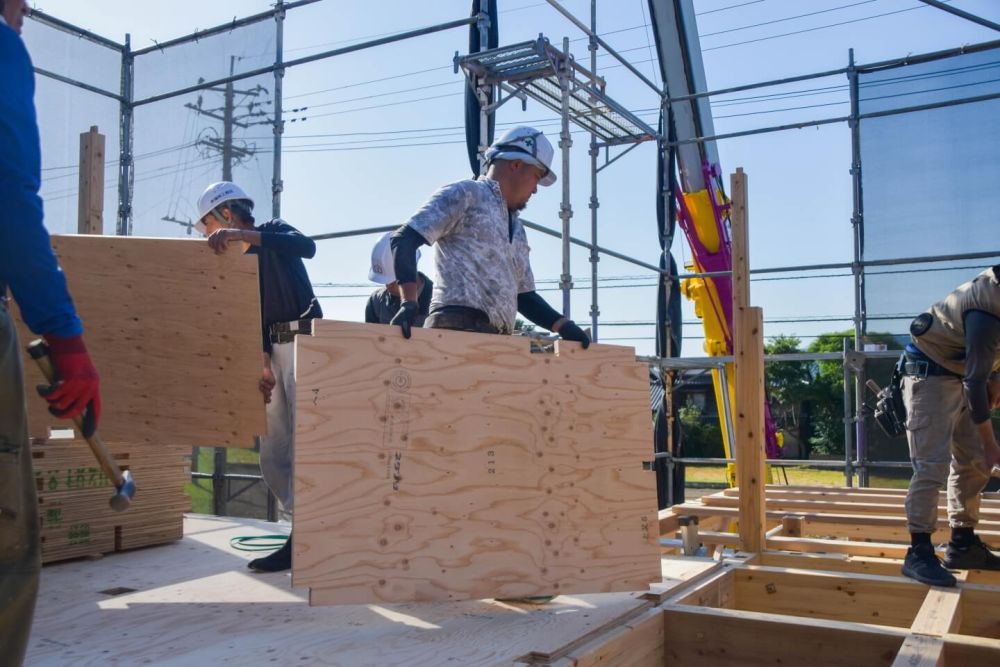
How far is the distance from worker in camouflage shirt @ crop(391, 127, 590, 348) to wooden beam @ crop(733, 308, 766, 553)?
111 centimetres

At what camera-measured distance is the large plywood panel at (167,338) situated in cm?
316

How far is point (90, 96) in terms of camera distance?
27.4 feet

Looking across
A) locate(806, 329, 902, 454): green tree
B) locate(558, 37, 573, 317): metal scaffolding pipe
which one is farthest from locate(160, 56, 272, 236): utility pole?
locate(806, 329, 902, 454): green tree

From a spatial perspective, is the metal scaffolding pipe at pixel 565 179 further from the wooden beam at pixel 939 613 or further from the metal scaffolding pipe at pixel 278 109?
the wooden beam at pixel 939 613

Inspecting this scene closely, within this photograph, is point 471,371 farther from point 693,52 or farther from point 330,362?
point 693,52

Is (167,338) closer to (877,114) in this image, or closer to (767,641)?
(767,641)

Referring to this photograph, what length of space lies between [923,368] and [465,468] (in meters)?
2.16

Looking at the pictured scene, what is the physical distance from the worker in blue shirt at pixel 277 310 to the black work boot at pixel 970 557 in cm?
287

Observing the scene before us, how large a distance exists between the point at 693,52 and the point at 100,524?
8553mm

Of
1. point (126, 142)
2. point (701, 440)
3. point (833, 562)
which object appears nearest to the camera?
point (833, 562)

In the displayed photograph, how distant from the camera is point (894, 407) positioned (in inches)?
148

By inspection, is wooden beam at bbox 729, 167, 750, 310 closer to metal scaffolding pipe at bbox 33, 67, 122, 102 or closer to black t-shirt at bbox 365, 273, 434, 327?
black t-shirt at bbox 365, 273, 434, 327

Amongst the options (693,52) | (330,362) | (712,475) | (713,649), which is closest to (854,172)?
(693,52)

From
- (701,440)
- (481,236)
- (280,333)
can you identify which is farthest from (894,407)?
(701,440)
